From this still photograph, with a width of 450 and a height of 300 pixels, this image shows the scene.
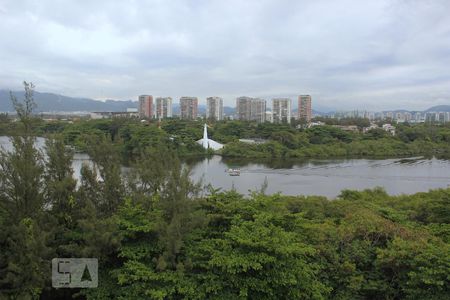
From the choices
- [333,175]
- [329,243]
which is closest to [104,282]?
[329,243]

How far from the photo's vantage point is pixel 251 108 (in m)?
69.7

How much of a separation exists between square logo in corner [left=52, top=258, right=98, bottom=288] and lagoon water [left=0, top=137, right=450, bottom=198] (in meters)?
10.6

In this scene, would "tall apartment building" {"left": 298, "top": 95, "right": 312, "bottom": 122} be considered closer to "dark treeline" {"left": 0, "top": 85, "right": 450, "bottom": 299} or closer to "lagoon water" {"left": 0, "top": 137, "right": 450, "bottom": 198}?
"lagoon water" {"left": 0, "top": 137, "right": 450, "bottom": 198}

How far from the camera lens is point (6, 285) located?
406cm

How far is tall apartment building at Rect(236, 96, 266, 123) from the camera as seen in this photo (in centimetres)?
6906

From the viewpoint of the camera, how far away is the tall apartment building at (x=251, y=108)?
2719 inches

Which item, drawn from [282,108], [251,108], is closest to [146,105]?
[251,108]

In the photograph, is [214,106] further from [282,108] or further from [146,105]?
[282,108]

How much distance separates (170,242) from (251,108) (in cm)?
6617

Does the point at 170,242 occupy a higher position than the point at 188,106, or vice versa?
the point at 188,106

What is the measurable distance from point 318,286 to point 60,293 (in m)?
2.90

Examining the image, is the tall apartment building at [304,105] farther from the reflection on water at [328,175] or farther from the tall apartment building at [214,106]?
the reflection on water at [328,175]

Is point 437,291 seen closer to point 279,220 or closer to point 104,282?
point 279,220

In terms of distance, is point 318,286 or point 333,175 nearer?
point 318,286
